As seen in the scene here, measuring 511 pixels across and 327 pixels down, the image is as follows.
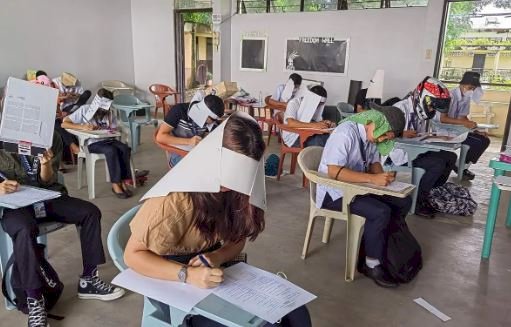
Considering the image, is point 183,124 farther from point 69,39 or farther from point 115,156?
point 69,39

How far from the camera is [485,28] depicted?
5.70 metres

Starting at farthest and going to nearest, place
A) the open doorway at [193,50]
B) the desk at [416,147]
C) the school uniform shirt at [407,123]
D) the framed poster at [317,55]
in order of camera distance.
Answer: the open doorway at [193,50]
the framed poster at [317,55]
the school uniform shirt at [407,123]
the desk at [416,147]

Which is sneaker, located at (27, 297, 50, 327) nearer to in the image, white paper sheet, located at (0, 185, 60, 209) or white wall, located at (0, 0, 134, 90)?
white paper sheet, located at (0, 185, 60, 209)

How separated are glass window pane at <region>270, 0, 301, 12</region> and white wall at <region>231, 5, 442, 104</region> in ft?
0.39

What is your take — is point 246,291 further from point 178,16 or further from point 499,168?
point 178,16

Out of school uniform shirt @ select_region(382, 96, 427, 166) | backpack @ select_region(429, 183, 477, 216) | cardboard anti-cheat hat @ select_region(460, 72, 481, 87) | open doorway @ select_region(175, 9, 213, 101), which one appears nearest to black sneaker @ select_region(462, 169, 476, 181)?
cardboard anti-cheat hat @ select_region(460, 72, 481, 87)

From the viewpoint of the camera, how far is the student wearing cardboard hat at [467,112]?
455 centimetres

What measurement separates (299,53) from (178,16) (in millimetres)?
2781

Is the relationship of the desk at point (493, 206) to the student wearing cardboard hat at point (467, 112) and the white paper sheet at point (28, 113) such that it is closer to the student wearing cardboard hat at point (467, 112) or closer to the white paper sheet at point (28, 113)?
the student wearing cardboard hat at point (467, 112)

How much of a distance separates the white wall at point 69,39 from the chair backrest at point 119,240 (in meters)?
6.60

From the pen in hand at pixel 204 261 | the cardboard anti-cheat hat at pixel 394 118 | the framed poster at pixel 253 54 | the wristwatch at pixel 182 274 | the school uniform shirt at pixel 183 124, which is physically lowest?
the wristwatch at pixel 182 274

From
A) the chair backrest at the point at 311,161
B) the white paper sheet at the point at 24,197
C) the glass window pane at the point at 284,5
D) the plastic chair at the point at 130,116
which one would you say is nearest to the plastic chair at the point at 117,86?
the plastic chair at the point at 130,116

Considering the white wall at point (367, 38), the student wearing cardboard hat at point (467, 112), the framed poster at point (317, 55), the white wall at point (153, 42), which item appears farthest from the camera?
the white wall at point (153, 42)

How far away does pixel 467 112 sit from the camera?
4691 mm
